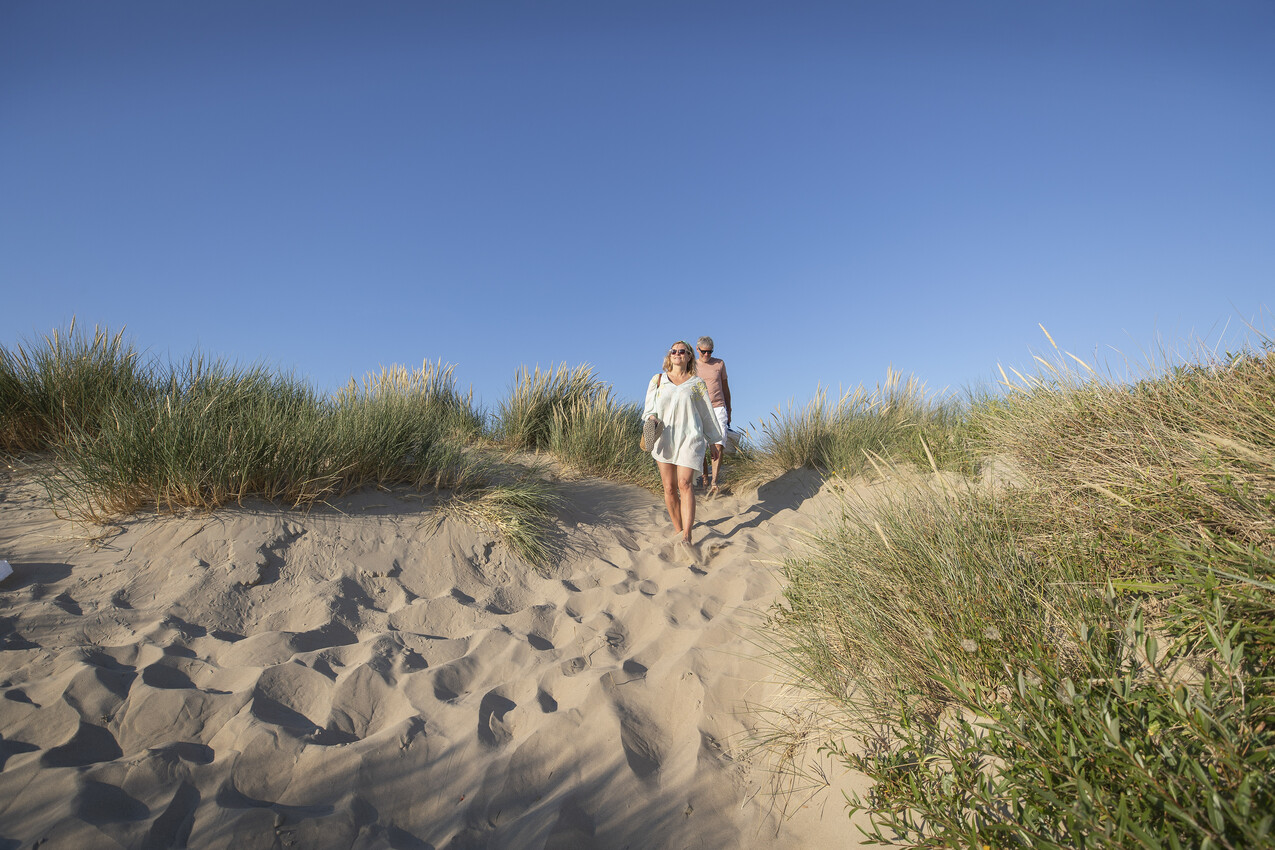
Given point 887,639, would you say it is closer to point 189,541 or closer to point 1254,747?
point 1254,747

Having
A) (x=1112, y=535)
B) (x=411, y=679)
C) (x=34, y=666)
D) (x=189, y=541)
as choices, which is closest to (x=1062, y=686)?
(x=1112, y=535)

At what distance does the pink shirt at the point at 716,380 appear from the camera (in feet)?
25.2

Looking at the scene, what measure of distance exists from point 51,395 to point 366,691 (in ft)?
14.9

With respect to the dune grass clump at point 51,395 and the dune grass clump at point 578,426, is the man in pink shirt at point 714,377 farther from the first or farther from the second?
the dune grass clump at point 51,395

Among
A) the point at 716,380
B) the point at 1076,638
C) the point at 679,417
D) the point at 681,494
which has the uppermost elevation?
the point at 716,380

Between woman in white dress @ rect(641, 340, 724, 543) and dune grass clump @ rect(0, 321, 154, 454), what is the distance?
457cm

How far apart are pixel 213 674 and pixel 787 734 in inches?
113

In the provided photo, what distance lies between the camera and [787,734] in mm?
2717

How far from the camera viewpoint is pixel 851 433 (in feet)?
25.5

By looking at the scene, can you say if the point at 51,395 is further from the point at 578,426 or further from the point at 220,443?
the point at 578,426

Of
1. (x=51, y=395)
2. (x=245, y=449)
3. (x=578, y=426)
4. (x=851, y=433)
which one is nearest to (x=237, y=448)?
(x=245, y=449)

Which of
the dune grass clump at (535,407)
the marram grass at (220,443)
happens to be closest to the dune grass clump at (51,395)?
the marram grass at (220,443)

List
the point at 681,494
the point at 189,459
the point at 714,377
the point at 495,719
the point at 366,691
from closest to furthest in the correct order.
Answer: the point at 495,719 → the point at 366,691 → the point at 189,459 → the point at 681,494 → the point at 714,377

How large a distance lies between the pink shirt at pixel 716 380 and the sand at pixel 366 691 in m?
2.96
